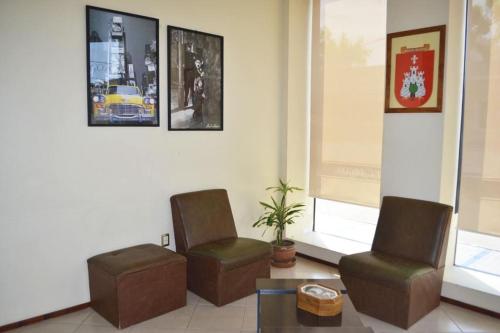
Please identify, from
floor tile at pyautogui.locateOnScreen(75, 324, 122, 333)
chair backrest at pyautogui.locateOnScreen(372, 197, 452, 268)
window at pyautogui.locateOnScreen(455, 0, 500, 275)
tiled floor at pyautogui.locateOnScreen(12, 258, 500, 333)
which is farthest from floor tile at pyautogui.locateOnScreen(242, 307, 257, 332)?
window at pyautogui.locateOnScreen(455, 0, 500, 275)

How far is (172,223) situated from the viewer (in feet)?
12.3

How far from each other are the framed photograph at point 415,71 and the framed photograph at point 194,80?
1.63 meters

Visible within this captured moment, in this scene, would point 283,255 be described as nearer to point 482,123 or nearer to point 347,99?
point 347,99

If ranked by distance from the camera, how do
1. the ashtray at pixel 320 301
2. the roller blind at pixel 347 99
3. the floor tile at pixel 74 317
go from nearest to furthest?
the ashtray at pixel 320 301 → the floor tile at pixel 74 317 → the roller blind at pixel 347 99

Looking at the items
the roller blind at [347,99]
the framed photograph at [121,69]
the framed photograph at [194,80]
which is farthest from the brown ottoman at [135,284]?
the roller blind at [347,99]

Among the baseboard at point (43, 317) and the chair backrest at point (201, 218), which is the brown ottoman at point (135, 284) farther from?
the chair backrest at point (201, 218)

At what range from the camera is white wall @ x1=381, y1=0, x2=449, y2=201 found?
350 centimetres

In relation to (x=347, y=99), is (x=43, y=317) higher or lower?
lower

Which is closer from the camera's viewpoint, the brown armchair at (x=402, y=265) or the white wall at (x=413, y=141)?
the brown armchair at (x=402, y=265)

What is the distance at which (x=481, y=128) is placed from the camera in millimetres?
3328

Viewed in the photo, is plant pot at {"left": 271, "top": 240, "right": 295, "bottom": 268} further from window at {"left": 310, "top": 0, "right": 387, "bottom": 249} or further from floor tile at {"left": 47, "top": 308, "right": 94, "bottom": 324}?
floor tile at {"left": 47, "top": 308, "right": 94, "bottom": 324}

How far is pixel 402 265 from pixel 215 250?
1503mm

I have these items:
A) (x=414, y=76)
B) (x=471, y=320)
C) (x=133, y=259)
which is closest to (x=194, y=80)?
(x=133, y=259)

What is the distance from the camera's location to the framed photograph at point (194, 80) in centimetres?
363
